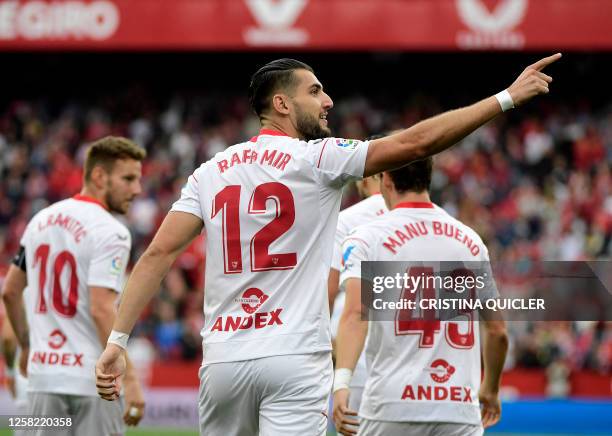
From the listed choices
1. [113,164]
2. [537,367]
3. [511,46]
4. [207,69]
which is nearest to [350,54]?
[207,69]

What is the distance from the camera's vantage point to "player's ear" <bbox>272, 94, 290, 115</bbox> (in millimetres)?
4742

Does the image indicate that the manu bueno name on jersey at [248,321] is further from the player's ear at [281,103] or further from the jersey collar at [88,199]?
the jersey collar at [88,199]

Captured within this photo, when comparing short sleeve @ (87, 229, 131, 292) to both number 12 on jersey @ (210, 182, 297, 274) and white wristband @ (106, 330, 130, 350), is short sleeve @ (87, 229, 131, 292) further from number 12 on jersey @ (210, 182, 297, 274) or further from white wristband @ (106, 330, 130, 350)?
number 12 on jersey @ (210, 182, 297, 274)

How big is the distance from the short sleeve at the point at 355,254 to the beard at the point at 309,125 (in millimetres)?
820

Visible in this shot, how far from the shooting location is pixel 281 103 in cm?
475

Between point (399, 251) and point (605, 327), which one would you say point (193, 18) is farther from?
point (399, 251)

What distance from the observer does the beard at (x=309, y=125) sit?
15.6 ft

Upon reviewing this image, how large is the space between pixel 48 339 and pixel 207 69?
1792 cm

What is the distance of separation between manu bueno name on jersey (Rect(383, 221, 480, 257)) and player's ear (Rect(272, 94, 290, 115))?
1.01m

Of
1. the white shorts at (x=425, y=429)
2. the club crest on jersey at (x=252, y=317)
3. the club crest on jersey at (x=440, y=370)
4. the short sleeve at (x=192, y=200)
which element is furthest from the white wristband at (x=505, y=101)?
the white shorts at (x=425, y=429)

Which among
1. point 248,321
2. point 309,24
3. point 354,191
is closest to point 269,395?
point 248,321

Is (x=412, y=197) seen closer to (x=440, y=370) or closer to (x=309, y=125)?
(x=440, y=370)

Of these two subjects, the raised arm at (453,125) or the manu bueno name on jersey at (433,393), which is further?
the manu bueno name on jersey at (433,393)

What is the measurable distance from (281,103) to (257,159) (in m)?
0.30
